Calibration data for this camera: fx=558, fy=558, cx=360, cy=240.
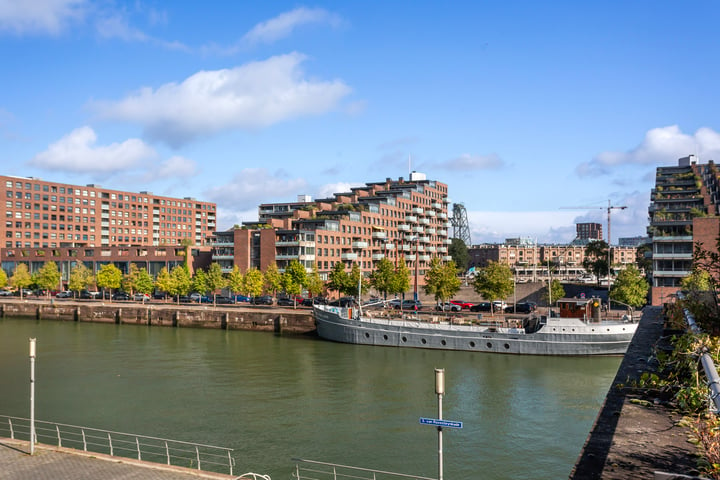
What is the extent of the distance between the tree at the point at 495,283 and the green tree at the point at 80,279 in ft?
241

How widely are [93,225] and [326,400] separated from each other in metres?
134

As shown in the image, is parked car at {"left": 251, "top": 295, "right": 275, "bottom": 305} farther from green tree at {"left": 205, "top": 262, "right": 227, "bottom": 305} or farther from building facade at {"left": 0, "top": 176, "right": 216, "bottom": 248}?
building facade at {"left": 0, "top": 176, "right": 216, "bottom": 248}

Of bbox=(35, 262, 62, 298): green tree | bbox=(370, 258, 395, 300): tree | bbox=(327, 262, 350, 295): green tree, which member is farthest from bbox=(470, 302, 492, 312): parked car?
bbox=(35, 262, 62, 298): green tree

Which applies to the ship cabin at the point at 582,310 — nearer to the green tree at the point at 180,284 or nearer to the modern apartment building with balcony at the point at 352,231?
the modern apartment building with balcony at the point at 352,231

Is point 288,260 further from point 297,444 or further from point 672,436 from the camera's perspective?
point 672,436

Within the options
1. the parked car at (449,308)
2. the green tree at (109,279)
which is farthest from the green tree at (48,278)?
the parked car at (449,308)

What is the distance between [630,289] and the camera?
238ft

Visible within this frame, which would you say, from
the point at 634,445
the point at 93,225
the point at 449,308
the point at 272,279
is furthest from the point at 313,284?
the point at 93,225

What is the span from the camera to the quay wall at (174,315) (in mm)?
71750

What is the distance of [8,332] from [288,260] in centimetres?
4107

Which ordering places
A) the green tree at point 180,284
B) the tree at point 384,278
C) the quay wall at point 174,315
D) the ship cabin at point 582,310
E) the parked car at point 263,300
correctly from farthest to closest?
the green tree at point 180,284 → the parked car at point 263,300 → the tree at point 384,278 → the quay wall at point 174,315 → the ship cabin at point 582,310

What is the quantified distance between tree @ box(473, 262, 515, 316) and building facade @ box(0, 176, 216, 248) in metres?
73.2

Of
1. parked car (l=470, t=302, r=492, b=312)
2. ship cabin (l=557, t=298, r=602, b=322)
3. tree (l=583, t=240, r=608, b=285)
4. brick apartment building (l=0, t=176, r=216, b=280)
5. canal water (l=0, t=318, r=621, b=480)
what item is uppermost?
brick apartment building (l=0, t=176, r=216, b=280)

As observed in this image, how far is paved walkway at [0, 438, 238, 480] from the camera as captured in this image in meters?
16.8
